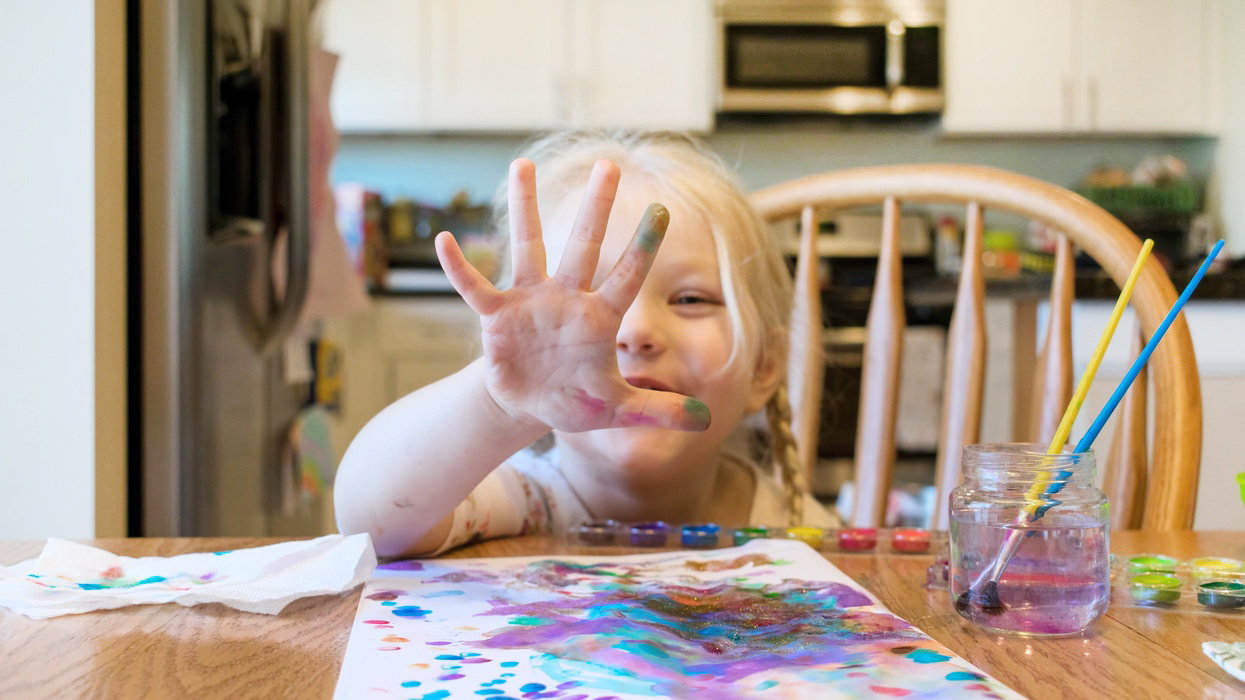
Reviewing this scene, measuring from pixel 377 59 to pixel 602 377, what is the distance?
3.28m

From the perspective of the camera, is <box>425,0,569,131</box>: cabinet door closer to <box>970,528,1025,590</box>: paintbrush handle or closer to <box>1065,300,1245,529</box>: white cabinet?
<box>1065,300,1245,529</box>: white cabinet

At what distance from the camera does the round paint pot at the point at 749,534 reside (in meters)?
0.73

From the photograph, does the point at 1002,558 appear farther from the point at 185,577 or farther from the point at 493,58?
the point at 493,58

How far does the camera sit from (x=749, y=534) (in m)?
0.73

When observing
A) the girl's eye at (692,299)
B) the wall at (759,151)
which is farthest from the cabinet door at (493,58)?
the girl's eye at (692,299)

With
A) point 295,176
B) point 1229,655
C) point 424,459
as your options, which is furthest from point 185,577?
point 295,176

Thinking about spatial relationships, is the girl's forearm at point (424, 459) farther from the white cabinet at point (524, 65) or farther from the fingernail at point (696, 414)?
the white cabinet at point (524, 65)

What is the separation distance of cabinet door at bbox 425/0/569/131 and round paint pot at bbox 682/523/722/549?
3.00m

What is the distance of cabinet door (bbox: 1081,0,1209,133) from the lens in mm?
3527

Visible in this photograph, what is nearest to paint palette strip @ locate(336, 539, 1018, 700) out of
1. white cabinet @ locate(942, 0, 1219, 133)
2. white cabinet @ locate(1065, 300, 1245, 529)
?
white cabinet @ locate(1065, 300, 1245, 529)

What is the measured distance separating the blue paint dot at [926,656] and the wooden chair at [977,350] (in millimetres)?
520

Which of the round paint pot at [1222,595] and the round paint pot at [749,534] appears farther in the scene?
the round paint pot at [749,534]

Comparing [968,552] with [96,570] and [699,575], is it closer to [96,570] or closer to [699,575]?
[699,575]

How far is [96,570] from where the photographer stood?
0.59m
